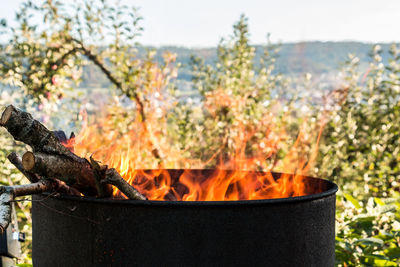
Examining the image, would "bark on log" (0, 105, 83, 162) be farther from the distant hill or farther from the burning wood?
the distant hill

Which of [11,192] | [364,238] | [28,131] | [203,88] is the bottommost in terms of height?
[364,238]

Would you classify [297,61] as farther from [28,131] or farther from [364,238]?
[28,131]

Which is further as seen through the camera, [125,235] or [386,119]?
[386,119]

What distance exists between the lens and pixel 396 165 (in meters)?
4.08

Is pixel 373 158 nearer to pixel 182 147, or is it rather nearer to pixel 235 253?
pixel 182 147

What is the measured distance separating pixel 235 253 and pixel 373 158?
298 centimetres

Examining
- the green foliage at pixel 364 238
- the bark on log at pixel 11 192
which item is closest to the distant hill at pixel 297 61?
the green foliage at pixel 364 238

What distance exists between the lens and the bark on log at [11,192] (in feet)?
4.43

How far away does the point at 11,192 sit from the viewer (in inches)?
57.5

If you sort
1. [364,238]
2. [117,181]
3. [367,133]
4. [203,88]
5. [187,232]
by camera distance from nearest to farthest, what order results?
[187,232], [117,181], [364,238], [367,133], [203,88]

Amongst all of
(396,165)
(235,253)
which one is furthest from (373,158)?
(235,253)

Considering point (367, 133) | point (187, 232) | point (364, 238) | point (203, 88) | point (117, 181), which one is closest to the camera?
point (187, 232)

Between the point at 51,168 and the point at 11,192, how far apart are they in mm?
147

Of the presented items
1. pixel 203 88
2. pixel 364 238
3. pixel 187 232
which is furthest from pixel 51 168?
pixel 203 88
